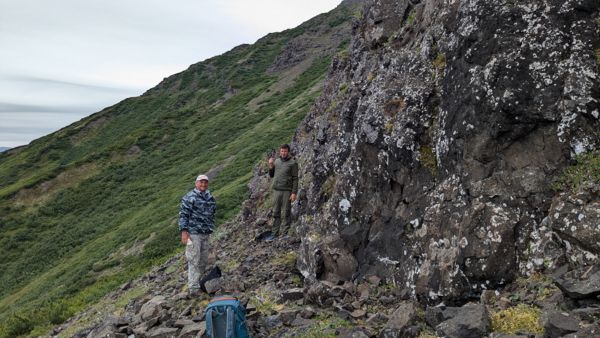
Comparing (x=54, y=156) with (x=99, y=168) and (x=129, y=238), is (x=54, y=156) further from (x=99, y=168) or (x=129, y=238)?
(x=129, y=238)

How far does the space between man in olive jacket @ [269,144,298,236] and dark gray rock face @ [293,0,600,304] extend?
3690mm

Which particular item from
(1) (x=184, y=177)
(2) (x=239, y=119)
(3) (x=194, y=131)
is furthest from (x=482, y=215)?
(3) (x=194, y=131)

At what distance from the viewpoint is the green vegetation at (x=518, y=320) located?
286 inches

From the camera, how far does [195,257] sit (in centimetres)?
1377

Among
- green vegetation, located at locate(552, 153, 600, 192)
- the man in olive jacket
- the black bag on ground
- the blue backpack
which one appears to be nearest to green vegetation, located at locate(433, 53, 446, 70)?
green vegetation, located at locate(552, 153, 600, 192)

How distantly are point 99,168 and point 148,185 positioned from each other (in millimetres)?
16832

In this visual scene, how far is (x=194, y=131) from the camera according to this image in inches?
2889

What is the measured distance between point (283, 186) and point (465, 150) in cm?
873

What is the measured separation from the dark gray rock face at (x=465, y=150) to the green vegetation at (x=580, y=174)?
193 mm

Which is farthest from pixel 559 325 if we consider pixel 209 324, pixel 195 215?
pixel 195 215

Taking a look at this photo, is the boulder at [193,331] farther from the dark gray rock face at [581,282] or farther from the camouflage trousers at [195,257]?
the dark gray rock face at [581,282]

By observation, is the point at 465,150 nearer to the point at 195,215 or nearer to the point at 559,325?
the point at 559,325

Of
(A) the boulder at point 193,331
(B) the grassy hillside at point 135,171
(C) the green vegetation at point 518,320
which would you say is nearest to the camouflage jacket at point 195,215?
(A) the boulder at point 193,331

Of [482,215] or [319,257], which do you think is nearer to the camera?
[482,215]
